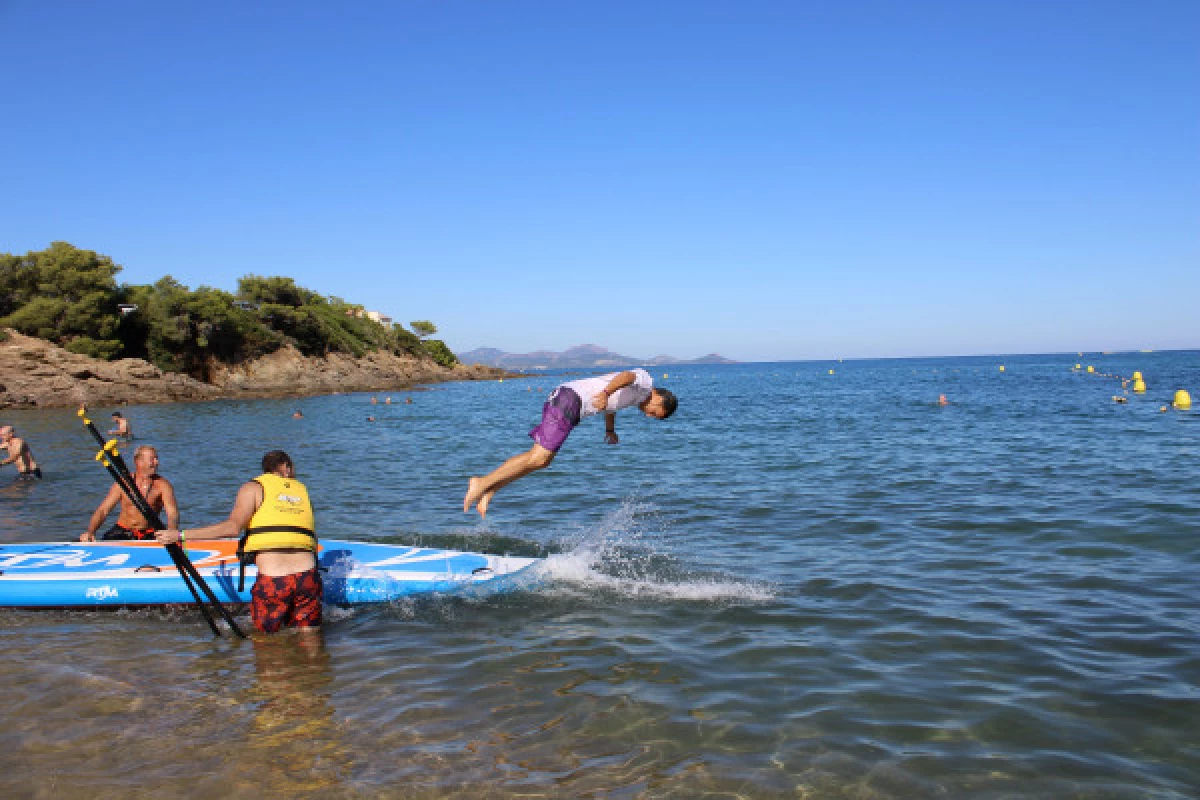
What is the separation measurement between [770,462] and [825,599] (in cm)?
1189

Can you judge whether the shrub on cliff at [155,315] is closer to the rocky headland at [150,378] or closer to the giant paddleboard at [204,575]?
the rocky headland at [150,378]

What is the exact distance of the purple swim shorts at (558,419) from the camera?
26.5 feet

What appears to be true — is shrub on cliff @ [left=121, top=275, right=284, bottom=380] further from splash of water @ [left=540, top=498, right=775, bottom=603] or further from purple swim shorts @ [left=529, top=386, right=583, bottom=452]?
purple swim shorts @ [left=529, top=386, right=583, bottom=452]

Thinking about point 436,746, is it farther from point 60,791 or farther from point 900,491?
point 900,491

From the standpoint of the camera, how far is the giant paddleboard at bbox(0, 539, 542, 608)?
9.19m

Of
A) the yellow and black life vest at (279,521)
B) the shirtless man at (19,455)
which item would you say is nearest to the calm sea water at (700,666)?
the yellow and black life vest at (279,521)

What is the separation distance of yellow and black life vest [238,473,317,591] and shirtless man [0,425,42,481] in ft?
46.2

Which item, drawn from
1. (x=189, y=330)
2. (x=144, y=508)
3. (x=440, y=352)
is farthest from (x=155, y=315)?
Result: (x=144, y=508)

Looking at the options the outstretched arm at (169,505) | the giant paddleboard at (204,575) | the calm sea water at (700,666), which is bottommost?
the calm sea water at (700,666)

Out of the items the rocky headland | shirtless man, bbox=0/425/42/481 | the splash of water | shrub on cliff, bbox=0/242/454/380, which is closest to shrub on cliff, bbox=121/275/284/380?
shrub on cliff, bbox=0/242/454/380

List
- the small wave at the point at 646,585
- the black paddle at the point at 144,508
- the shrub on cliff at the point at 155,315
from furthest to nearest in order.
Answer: the shrub on cliff at the point at 155,315, the small wave at the point at 646,585, the black paddle at the point at 144,508

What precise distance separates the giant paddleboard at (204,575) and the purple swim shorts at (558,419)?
7.53 feet

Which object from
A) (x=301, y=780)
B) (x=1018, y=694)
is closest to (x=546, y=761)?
(x=301, y=780)

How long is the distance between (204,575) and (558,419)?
471 cm
